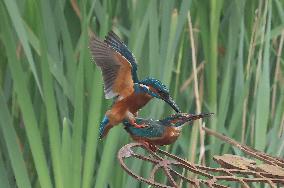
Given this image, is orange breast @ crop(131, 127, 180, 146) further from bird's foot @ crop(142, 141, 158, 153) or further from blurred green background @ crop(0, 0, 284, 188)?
blurred green background @ crop(0, 0, 284, 188)

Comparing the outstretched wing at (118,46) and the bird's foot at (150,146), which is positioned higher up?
A: the outstretched wing at (118,46)

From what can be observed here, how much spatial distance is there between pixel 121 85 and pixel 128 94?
0.01m

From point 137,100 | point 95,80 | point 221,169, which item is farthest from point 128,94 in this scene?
point 95,80

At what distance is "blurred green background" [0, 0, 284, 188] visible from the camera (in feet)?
2.81

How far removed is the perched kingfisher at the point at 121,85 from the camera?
1.55 feet

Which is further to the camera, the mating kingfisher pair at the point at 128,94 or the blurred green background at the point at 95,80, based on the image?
the blurred green background at the point at 95,80

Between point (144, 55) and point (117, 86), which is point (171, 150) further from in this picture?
point (117, 86)

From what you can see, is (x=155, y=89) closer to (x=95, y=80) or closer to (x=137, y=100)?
(x=137, y=100)

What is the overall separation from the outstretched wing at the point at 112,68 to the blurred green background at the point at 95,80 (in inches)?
13.3

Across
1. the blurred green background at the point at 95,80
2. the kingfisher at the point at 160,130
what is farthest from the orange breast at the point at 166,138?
the blurred green background at the point at 95,80

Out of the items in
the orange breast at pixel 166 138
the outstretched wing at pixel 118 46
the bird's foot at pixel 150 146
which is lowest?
the bird's foot at pixel 150 146

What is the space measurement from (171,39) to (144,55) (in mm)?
80

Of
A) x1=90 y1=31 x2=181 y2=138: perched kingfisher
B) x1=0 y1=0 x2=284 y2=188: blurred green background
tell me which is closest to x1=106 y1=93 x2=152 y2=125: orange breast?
x1=90 y1=31 x2=181 y2=138: perched kingfisher

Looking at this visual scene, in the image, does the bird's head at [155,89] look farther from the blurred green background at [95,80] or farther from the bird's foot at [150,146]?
the blurred green background at [95,80]
